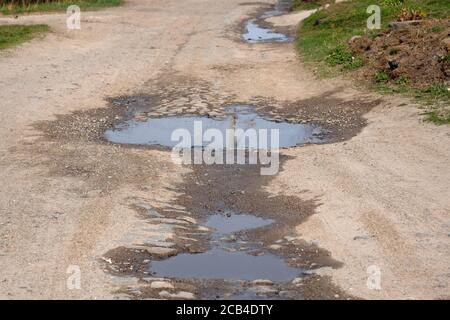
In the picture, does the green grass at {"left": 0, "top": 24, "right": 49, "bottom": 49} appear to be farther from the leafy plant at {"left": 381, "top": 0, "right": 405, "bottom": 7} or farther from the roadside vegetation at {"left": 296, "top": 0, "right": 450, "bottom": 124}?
the leafy plant at {"left": 381, "top": 0, "right": 405, "bottom": 7}

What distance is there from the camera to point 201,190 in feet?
37.5

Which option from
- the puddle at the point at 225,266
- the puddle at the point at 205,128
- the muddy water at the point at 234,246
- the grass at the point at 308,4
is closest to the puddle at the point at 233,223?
the muddy water at the point at 234,246

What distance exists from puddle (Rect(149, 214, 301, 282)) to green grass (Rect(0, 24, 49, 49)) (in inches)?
631

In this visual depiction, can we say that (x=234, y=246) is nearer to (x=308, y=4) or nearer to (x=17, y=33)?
(x=17, y=33)

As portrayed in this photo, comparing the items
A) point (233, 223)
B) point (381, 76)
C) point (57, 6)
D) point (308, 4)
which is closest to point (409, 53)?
point (381, 76)

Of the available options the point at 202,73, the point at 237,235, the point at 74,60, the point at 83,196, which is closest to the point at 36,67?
the point at 74,60

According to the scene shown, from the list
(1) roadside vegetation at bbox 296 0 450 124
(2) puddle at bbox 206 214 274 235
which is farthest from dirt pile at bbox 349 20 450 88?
(2) puddle at bbox 206 214 274 235

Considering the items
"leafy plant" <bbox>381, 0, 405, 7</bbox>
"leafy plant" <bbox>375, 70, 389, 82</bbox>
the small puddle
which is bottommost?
the small puddle

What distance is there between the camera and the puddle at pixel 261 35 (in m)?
26.4

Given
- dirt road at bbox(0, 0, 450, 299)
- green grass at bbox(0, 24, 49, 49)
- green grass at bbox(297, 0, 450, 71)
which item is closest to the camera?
dirt road at bbox(0, 0, 450, 299)

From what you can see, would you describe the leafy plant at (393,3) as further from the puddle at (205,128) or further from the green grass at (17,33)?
the puddle at (205,128)

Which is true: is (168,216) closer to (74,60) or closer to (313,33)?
(74,60)

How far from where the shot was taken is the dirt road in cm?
825

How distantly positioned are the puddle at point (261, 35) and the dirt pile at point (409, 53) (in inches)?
211
